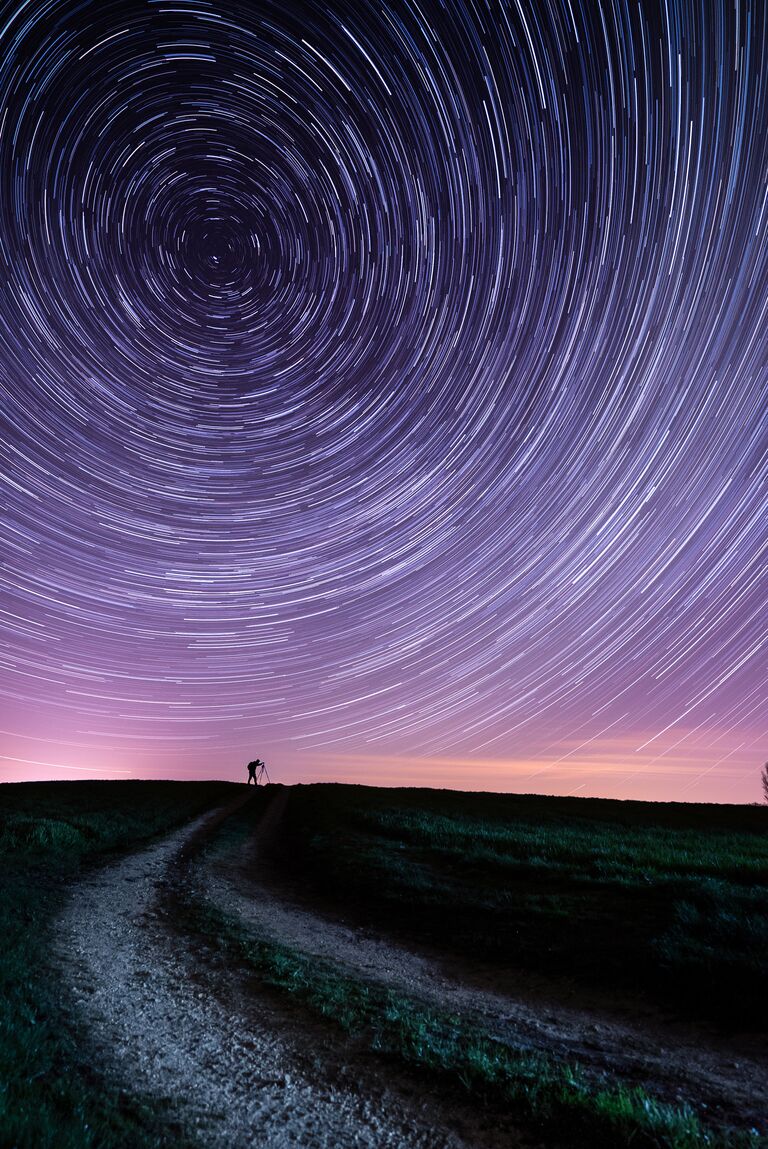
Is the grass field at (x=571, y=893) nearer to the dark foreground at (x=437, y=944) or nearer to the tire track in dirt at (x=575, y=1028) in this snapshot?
the dark foreground at (x=437, y=944)

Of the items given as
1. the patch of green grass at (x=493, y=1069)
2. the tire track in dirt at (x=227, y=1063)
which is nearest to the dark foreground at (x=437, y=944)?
the patch of green grass at (x=493, y=1069)

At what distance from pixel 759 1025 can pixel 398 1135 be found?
237 inches

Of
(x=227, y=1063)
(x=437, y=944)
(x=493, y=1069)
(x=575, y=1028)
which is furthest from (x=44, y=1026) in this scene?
(x=437, y=944)

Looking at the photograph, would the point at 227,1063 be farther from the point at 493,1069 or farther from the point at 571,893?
the point at 571,893

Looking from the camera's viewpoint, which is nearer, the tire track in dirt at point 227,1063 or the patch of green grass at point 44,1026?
the patch of green grass at point 44,1026

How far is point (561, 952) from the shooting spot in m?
11.4

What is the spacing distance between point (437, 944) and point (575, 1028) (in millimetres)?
4270

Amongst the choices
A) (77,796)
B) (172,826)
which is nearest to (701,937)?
(172,826)

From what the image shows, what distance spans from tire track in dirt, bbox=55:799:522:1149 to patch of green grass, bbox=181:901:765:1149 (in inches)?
16.8

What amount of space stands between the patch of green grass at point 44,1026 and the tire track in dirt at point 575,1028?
4.35 meters

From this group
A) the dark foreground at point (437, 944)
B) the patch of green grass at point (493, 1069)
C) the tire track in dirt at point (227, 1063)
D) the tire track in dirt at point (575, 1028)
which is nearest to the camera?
the patch of green grass at point (493, 1069)

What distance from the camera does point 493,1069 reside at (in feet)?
22.9

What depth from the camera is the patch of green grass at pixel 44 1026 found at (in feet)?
17.3

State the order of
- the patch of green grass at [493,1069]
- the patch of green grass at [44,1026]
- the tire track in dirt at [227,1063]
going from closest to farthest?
1. the patch of green grass at [44,1026]
2. the patch of green grass at [493,1069]
3. the tire track in dirt at [227,1063]
